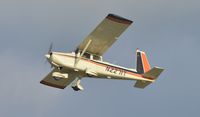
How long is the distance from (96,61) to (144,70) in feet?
14.5

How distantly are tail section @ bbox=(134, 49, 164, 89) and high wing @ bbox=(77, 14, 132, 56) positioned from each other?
130 inches

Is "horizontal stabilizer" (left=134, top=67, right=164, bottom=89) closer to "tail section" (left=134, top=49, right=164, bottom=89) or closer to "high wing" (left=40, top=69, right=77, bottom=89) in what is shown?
"tail section" (left=134, top=49, right=164, bottom=89)

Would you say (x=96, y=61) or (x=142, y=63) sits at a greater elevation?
(x=96, y=61)

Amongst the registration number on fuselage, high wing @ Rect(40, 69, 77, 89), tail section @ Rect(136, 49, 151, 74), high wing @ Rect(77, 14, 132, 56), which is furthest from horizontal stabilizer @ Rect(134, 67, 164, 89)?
high wing @ Rect(40, 69, 77, 89)

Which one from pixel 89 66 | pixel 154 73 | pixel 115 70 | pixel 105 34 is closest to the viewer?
pixel 105 34

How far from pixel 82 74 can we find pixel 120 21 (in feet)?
12.6

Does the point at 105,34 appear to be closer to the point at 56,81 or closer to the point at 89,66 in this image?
the point at 89,66

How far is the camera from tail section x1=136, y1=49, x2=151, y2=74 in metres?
49.1

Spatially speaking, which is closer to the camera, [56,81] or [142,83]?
[142,83]

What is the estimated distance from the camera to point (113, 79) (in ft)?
153

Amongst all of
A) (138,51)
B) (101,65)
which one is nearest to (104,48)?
(101,65)

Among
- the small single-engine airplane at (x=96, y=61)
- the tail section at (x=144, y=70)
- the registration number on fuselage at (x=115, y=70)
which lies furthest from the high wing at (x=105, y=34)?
the tail section at (x=144, y=70)

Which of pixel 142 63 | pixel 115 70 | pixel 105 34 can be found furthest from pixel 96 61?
pixel 142 63

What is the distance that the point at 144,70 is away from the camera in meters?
49.4
